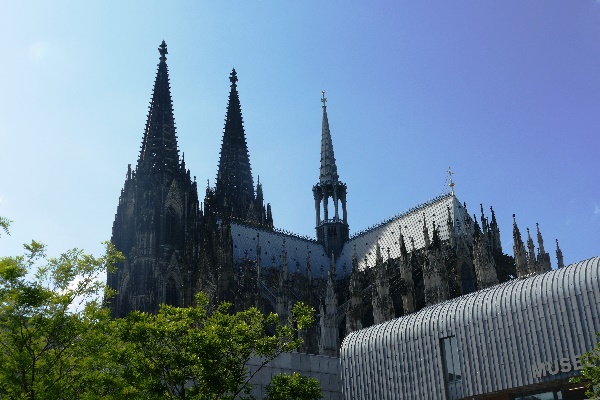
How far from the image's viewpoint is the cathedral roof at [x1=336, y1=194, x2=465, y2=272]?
160 feet

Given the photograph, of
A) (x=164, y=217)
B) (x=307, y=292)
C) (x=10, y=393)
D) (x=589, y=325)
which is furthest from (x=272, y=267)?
(x=10, y=393)

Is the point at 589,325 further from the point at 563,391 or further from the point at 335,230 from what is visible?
the point at 335,230

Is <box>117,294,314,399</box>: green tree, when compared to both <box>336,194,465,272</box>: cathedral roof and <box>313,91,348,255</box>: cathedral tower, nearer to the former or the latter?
<box>336,194,465,272</box>: cathedral roof

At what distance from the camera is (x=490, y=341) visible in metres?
23.0

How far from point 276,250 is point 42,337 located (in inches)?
1536

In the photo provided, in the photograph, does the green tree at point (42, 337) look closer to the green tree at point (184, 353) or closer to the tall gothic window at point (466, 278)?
the green tree at point (184, 353)

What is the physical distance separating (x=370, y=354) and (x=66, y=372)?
12.5 meters

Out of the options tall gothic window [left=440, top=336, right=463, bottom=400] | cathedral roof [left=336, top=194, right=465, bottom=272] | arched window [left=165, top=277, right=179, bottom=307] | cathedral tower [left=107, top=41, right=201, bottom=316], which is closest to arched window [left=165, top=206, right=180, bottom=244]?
cathedral tower [left=107, top=41, right=201, bottom=316]

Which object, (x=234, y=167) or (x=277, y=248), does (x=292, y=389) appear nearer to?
(x=277, y=248)

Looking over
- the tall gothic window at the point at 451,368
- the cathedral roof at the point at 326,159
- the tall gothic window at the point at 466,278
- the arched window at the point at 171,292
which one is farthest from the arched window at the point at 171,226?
the tall gothic window at the point at 451,368

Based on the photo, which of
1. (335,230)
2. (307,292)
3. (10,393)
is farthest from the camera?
(335,230)

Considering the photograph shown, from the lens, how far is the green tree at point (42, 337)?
1591 centimetres

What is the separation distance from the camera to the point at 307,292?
48500mm

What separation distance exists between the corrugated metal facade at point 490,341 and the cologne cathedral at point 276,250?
10816 mm
